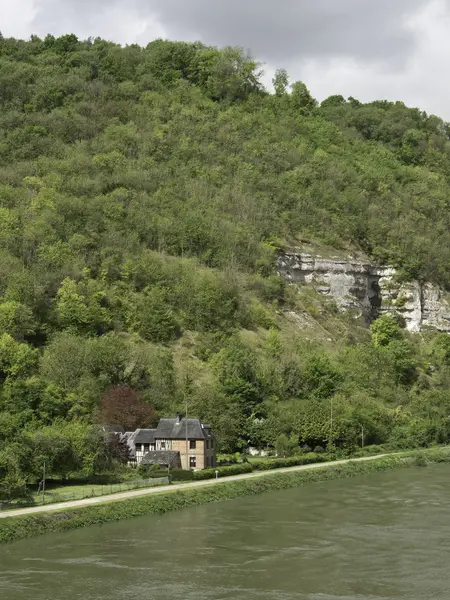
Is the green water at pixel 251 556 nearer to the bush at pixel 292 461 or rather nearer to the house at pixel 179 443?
the house at pixel 179 443

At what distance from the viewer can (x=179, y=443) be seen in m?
69.6

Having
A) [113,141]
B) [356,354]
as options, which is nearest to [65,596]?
[356,354]

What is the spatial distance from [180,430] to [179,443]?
1.04 m

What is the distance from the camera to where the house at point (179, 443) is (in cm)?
6906

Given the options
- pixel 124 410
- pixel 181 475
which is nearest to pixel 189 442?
pixel 181 475

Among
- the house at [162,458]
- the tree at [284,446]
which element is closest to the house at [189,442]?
the house at [162,458]

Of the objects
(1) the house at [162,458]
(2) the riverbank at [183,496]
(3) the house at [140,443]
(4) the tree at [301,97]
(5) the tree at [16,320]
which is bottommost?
(2) the riverbank at [183,496]

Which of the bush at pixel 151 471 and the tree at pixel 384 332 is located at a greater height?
the tree at pixel 384 332

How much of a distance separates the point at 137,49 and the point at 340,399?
9527 centimetres

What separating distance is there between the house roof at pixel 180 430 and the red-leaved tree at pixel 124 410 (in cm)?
354

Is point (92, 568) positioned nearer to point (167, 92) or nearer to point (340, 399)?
point (340, 399)

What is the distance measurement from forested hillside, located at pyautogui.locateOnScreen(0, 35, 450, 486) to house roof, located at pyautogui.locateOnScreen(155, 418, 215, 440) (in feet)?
13.2

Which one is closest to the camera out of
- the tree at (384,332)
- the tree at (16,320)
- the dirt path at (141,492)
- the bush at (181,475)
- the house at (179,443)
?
the dirt path at (141,492)

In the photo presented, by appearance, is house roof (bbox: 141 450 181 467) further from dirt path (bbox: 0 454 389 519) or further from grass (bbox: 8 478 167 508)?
grass (bbox: 8 478 167 508)
